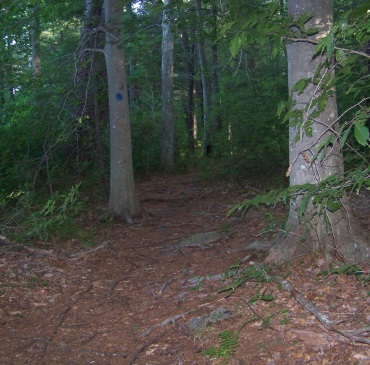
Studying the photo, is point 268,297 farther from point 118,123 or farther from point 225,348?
point 118,123

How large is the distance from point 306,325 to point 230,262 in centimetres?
260

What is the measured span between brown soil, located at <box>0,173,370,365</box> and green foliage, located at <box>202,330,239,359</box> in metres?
0.04

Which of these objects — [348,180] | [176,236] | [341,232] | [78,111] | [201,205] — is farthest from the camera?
[201,205]

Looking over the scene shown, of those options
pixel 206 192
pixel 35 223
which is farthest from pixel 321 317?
pixel 206 192

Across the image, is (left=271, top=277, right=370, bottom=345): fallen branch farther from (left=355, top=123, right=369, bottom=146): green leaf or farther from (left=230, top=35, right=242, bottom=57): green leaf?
(left=230, top=35, right=242, bottom=57): green leaf

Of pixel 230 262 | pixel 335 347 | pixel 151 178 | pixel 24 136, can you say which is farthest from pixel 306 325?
pixel 151 178

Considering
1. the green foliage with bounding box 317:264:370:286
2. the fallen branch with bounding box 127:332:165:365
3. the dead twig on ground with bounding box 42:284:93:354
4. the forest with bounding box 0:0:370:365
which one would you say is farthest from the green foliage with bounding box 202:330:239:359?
the dead twig on ground with bounding box 42:284:93:354

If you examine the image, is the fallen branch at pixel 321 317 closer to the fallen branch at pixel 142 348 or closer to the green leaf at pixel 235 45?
the fallen branch at pixel 142 348

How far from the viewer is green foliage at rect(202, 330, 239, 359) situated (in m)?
4.43

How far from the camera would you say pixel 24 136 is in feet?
38.8

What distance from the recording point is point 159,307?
6031 mm

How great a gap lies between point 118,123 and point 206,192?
4338 millimetres

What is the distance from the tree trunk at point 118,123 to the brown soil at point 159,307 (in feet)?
5.55

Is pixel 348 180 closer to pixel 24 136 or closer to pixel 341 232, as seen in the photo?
pixel 341 232
